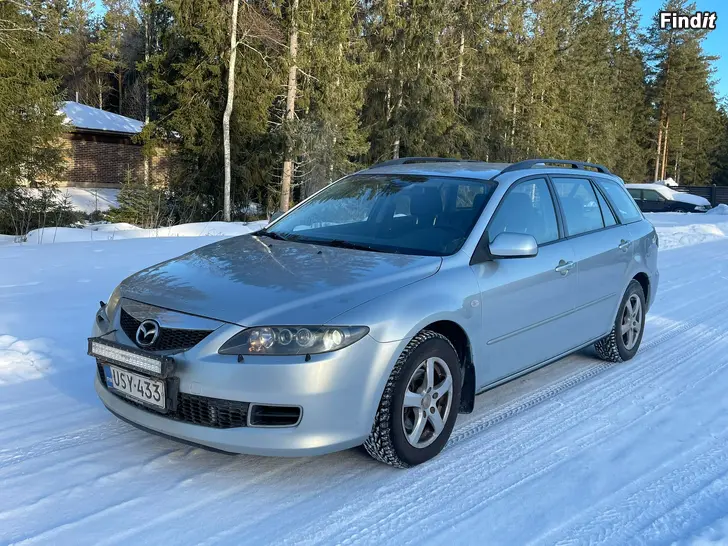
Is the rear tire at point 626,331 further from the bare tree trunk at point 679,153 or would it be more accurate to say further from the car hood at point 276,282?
the bare tree trunk at point 679,153

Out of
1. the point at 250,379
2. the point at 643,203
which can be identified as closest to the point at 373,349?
the point at 250,379

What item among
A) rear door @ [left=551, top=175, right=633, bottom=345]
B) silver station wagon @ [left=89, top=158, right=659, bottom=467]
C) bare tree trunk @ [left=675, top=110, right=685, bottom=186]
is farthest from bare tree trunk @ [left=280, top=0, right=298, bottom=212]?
bare tree trunk @ [left=675, top=110, right=685, bottom=186]

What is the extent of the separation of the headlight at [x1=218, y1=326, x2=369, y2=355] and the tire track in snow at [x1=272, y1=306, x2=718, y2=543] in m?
0.79

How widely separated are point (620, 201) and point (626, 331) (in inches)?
46.3

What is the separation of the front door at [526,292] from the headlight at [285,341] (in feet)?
3.80

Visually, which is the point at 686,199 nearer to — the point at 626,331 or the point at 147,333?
the point at 626,331

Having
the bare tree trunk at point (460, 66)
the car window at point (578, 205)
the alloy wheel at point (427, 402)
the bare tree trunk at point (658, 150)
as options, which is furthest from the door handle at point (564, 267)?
the bare tree trunk at point (658, 150)

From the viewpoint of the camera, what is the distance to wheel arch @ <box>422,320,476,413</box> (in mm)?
3817

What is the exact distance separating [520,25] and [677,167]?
36741mm

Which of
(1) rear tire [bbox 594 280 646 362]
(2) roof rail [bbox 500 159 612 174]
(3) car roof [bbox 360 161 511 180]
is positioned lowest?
(1) rear tire [bbox 594 280 646 362]

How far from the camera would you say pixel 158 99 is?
25828 millimetres

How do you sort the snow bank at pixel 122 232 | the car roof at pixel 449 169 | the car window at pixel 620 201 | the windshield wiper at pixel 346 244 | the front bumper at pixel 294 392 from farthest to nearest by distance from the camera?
the snow bank at pixel 122 232
the car window at pixel 620 201
the car roof at pixel 449 169
the windshield wiper at pixel 346 244
the front bumper at pixel 294 392

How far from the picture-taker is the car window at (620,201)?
19.4 feet

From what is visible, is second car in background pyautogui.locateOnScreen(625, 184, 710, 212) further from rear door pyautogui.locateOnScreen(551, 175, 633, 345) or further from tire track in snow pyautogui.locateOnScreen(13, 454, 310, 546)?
tire track in snow pyautogui.locateOnScreen(13, 454, 310, 546)
